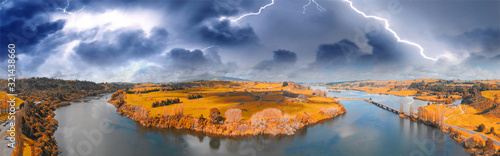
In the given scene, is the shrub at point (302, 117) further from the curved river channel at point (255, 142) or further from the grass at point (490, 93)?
the grass at point (490, 93)

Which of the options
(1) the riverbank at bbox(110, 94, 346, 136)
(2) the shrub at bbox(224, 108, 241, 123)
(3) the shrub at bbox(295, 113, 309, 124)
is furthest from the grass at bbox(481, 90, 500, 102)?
(2) the shrub at bbox(224, 108, 241, 123)

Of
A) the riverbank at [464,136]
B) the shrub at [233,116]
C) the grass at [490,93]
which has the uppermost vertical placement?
the grass at [490,93]

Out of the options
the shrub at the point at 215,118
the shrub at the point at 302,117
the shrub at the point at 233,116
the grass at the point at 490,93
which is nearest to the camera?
the shrub at the point at 215,118

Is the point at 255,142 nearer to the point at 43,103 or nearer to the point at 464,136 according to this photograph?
the point at 464,136

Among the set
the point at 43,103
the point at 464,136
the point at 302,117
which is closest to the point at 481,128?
the point at 464,136

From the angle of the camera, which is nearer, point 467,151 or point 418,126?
point 467,151

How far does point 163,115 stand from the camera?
3256cm

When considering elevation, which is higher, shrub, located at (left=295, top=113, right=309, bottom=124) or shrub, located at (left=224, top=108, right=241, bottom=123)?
shrub, located at (left=224, top=108, right=241, bottom=123)

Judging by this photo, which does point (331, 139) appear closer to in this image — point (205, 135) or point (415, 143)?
point (415, 143)

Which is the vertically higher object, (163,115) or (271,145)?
(163,115)

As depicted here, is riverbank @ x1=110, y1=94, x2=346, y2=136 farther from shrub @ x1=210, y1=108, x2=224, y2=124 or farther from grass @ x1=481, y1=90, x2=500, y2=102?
grass @ x1=481, y1=90, x2=500, y2=102

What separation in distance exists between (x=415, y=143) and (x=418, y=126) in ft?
36.8

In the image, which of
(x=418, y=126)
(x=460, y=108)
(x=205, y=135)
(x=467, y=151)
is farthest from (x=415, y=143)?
(x=205, y=135)

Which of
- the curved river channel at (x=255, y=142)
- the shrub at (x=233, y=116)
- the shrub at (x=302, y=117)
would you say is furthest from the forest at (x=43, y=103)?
the shrub at (x=302, y=117)
